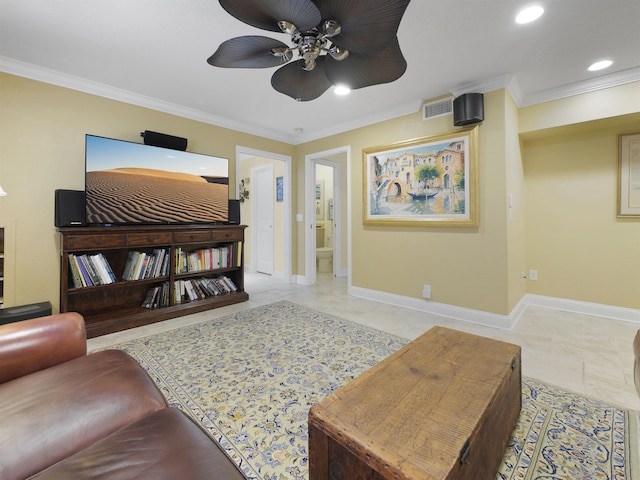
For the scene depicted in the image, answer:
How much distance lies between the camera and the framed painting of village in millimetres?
2980

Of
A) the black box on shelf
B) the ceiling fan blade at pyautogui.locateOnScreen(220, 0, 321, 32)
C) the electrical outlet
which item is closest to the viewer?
the ceiling fan blade at pyautogui.locateOnScreen(220, 0, 321, 32)

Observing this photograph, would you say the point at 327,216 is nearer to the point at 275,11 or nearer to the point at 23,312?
the point at 23,312

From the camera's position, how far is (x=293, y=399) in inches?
66.8

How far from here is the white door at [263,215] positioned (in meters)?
5.51

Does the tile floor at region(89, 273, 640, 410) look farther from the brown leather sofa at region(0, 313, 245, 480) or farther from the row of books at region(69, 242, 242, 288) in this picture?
the brown leather sofa at region(0, 313, 245, 480)

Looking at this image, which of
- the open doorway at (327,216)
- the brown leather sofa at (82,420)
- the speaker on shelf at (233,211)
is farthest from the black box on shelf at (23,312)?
the open doorway at (327,216)

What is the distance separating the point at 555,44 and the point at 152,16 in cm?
297

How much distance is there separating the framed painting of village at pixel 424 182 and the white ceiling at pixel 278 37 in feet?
1.62

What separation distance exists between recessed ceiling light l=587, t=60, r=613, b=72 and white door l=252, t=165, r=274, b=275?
443 cm

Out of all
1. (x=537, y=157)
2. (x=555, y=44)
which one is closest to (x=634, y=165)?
(x=537, y=157)

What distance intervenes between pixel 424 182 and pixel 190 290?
3.02 metres

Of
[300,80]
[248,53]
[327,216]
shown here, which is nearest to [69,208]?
[248,53]

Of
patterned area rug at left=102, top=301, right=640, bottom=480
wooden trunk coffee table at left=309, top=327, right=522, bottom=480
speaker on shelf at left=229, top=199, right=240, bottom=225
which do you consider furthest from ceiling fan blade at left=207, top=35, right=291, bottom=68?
speaker on shelf at left=229, top=199, right=240, bottom=225

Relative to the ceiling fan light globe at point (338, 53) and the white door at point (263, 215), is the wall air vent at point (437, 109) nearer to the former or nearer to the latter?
the ceiling fan light globe at point (338, 53)
